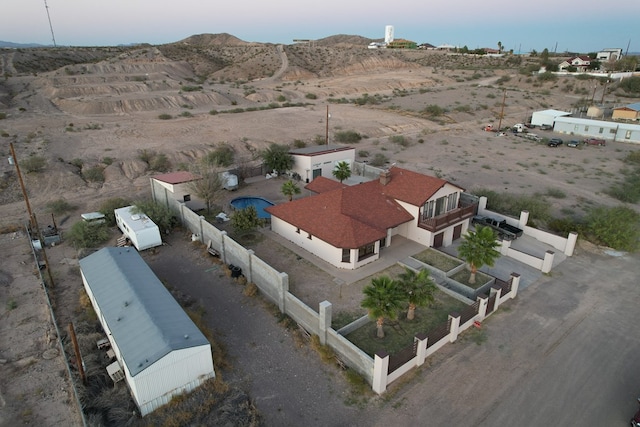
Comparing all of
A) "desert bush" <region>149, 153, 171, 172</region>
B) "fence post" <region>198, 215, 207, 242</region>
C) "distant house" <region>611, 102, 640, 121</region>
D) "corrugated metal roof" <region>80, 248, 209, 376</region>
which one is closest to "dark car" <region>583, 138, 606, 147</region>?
"distant house" <region>611, 102, 640, 121</region>

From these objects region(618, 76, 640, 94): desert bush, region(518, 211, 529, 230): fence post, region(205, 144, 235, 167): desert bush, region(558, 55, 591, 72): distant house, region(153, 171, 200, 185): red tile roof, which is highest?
region(558, 55, 591, 72): distant house

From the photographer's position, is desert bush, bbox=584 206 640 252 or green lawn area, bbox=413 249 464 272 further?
desert bush, bbox=584 206 640 252

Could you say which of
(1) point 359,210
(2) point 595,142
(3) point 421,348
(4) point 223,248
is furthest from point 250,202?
(2) point 595,142

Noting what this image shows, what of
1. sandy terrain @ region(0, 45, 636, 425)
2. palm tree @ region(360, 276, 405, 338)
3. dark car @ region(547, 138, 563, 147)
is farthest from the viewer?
dark car @ region(547, 138, 563, 147)

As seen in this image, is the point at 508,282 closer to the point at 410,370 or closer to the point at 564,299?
the point at 564,299

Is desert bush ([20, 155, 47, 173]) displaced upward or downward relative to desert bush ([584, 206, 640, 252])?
upward

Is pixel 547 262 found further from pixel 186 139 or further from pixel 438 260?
pixel 186 139

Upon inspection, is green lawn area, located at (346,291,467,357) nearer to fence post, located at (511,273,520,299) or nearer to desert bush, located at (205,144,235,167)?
fence post, located at (511,273,520,299)

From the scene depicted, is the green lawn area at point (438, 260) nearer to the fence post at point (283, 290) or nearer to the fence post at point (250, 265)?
the fence post at point (283, 290)
